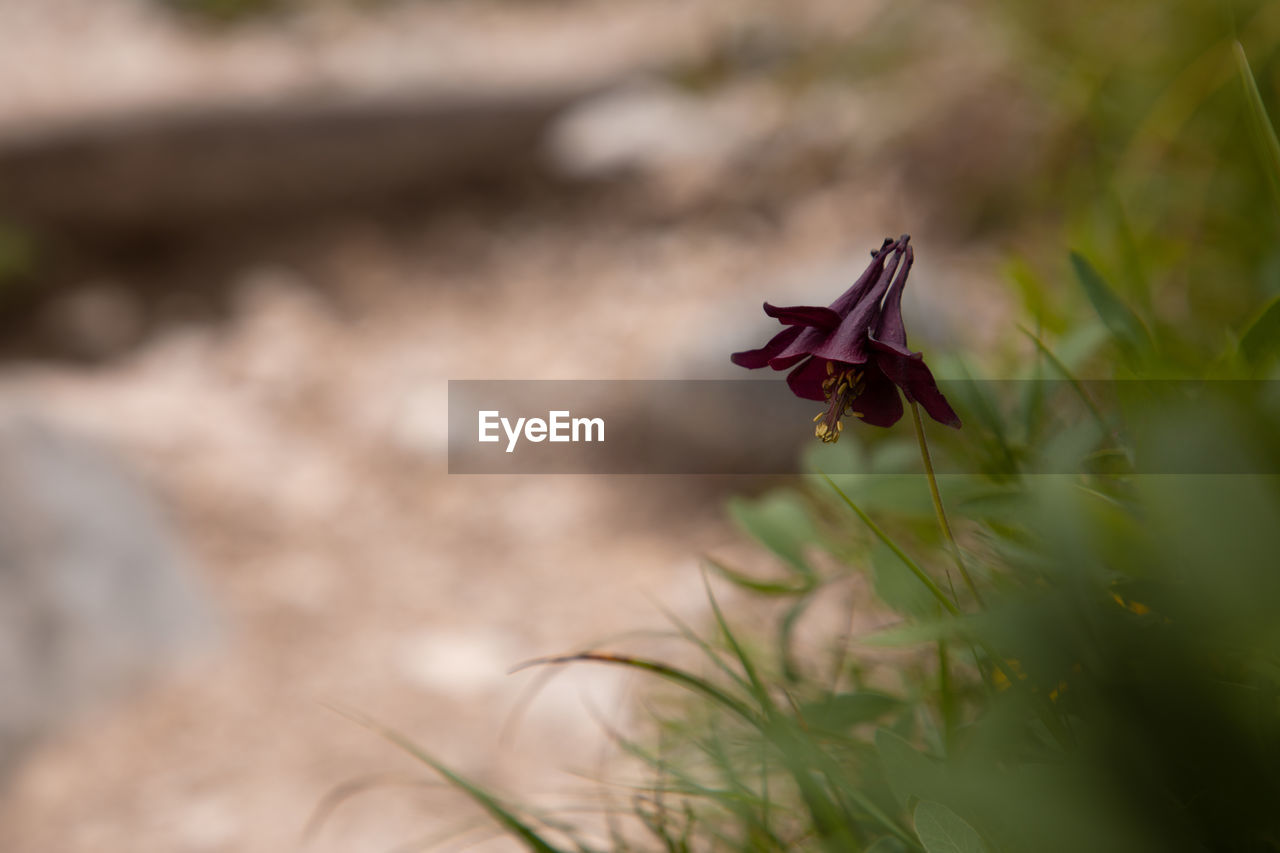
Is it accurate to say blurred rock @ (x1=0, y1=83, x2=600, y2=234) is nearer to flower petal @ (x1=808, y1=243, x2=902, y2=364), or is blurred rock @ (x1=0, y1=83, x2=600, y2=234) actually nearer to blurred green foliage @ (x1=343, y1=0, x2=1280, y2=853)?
blurred green foliage @ (x1=343, y1=0, x2=1280, y2=853)

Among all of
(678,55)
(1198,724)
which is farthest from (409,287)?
(1198,724)

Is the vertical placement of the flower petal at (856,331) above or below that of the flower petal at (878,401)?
above

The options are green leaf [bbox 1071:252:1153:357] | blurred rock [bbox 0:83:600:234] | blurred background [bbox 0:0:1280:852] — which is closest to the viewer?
green leaf [bbox 1071:252:1153:357]

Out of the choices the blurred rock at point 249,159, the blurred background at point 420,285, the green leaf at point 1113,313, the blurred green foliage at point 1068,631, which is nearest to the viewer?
the blurred green foliage at point 1068,631

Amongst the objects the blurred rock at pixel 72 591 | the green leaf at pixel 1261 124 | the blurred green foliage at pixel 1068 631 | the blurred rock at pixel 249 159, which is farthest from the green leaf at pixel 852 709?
the blurred rock at pixel 249 159

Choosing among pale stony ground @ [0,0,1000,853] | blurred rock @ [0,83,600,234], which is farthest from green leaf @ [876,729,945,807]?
blurred rock @ [0,83,600,234]

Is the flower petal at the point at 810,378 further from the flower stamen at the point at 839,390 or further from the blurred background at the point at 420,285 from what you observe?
the blurred background at the point at 420,285
